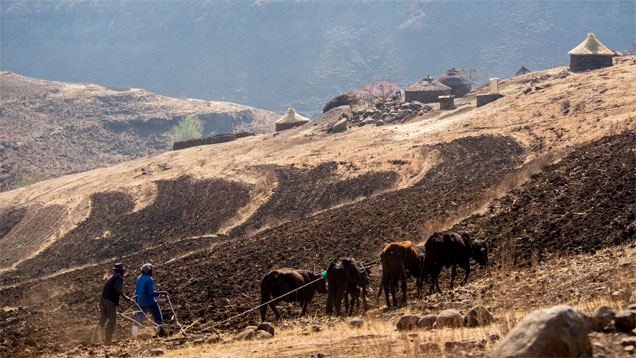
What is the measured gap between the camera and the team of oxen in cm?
1383

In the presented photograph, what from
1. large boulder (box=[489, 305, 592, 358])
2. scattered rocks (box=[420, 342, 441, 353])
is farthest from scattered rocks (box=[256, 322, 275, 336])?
large boulder (box=[489, 305, 592, 358])

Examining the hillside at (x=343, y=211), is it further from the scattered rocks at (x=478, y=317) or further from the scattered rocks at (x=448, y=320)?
the scattered rocks at (x=448, y=320)

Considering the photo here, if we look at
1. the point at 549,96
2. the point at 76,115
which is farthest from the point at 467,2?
the point at 549,96

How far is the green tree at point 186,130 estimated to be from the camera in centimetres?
10044

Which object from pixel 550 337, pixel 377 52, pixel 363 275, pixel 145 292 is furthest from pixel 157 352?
pixel 377 52

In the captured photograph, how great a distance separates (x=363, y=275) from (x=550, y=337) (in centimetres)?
744

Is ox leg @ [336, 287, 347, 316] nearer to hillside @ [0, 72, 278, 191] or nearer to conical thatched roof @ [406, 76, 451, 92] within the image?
conical thatched roof @ [406, 76, 451, 92]

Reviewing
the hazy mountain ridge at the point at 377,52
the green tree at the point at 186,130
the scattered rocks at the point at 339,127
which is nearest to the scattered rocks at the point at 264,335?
the scattered rocks at the point at 339,127

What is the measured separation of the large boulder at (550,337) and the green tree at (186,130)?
3681 inches

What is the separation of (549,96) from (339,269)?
29307 mm

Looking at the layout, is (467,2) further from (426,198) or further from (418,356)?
(418,356)

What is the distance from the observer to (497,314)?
34.0ft

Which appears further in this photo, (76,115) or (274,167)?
(76,115)

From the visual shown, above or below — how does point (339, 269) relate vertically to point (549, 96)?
below
